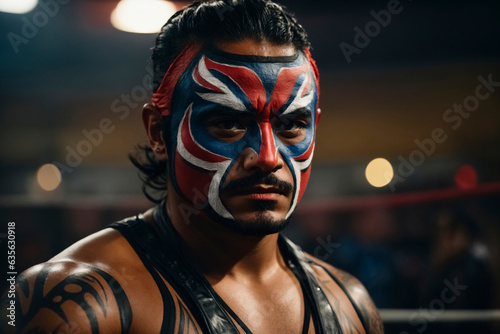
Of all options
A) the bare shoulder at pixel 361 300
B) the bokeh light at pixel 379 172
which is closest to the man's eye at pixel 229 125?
the bare shoulder at pixel 361 300

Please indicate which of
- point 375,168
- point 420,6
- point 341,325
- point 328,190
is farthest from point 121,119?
point 341,325

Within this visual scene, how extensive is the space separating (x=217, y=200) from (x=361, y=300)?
2.12 feet

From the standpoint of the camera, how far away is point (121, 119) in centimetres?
342

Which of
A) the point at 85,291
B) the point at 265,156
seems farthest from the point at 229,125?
the point at 85,291

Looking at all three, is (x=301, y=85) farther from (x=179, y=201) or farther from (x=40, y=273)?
(x=40, y=273)

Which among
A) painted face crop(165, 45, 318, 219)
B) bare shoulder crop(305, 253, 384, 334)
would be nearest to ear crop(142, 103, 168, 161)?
painted face crop(165, 45, 318, 219)

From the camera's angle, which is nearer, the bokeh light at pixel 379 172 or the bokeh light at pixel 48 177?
the bokeh light at pixel 48 177

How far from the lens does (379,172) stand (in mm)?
3324

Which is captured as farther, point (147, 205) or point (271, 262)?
point (147, 205)

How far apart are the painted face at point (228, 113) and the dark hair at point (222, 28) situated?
6cm

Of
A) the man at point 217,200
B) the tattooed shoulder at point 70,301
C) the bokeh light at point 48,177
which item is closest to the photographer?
the tattooed shoulder at point 70,301

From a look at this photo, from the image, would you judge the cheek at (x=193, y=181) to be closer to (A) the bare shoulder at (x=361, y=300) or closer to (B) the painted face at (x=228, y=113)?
(B) the painted face at (x=228, y=113)

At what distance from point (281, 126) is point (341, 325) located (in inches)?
24.4

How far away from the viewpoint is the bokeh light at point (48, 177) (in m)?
3.14
